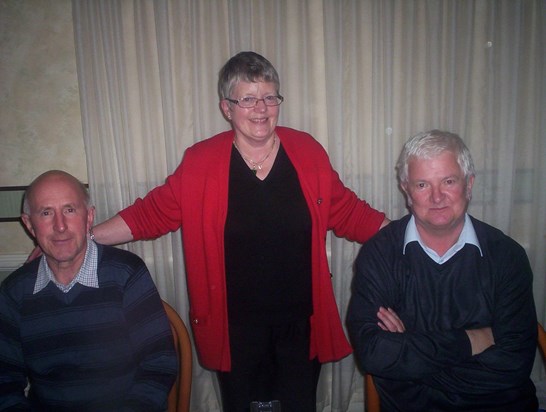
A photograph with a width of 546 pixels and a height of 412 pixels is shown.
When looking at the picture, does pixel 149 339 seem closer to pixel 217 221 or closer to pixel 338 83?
pixel 217 221

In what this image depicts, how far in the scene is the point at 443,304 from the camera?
1436mm

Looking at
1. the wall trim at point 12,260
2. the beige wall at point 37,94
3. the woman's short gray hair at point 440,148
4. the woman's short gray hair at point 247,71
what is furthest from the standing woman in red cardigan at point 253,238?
the wall trim at point 12,260

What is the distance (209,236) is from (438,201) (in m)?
0.97

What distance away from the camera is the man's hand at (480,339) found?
4.41 ft

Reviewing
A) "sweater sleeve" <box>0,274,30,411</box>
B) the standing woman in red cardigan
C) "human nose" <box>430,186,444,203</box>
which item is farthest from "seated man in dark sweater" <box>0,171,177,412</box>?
"human nose" <box>430,186,444,203</box>

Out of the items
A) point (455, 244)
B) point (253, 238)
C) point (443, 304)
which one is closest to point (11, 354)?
point (253, 238)

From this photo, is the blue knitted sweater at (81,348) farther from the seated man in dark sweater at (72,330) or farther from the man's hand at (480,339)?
the man's hand at (480,339)

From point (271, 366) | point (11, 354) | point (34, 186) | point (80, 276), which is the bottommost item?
point (271, 366)

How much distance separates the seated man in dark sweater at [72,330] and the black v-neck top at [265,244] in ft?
1.23

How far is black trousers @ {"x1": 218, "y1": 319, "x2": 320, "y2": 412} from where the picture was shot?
5.41 feet

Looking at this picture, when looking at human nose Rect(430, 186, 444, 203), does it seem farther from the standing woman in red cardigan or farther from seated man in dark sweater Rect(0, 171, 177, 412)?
seated man in dark sweater Rect(0, 171, 177, 412)

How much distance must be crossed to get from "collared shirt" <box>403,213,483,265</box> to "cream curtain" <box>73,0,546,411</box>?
821mm

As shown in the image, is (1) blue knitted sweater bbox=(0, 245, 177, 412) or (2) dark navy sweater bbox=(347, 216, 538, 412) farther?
(1) blue knitted sweater bbox=(0, 245, 177, 412)

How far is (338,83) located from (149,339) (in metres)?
1.73
